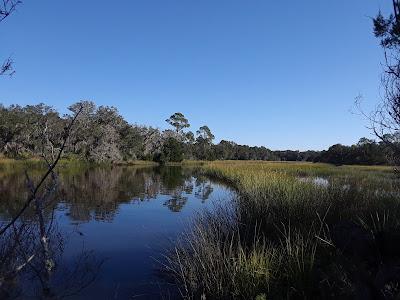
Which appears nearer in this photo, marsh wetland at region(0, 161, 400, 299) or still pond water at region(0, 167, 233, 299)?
marsh wetland at region(0, 161, 400, 299)

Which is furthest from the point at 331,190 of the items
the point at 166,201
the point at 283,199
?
the point at 166,201

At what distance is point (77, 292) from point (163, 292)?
4.62 ft

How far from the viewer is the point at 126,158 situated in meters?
71.1

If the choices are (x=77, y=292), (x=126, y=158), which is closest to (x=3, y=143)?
(x=77, y=292)

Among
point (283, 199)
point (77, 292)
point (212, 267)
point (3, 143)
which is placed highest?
point (3, 143)

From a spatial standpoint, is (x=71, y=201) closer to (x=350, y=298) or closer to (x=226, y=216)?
(x=226, y=216)

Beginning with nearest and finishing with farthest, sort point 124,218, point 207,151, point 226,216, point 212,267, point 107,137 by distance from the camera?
point 212,267, point 226,216, point 124,218, point 107,137, point 207,151

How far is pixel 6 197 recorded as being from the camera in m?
19.3

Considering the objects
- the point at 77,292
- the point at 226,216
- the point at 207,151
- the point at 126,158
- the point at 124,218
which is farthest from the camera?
the point at 207,151

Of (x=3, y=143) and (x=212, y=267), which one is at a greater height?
(x=3, y=143)

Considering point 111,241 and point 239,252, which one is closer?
point 239,252

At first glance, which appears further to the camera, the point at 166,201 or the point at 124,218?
the point at 166,201

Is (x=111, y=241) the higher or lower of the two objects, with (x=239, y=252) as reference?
lower

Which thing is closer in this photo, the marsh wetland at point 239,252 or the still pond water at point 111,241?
the marsh wetland at point 239,252
